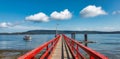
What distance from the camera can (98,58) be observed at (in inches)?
156

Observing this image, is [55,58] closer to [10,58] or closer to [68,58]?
[68,58]

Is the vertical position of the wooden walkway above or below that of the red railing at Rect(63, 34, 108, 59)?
below

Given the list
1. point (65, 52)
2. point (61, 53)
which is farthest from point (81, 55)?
point (65, 52)

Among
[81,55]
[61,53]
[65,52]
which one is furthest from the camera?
[65,52]

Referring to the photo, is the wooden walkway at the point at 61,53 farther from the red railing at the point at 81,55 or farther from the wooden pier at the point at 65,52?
the red railing at the point at 81,55

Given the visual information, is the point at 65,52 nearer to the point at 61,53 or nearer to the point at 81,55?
the point at 61,53

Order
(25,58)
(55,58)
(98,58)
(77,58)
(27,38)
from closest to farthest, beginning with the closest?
1. (25,58)
2. (98,58)
3. (77,58)
4. (55,58)
5. (27,38)

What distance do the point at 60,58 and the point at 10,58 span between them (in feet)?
89.2

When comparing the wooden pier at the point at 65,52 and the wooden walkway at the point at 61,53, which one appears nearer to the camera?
the wooden pier at the point at 65,52

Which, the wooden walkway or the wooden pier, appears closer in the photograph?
the wooden pier

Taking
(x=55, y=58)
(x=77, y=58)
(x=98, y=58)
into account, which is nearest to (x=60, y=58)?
(x=55, y=58)

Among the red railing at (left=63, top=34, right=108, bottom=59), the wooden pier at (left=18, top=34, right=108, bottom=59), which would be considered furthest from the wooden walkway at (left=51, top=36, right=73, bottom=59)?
the red railing at (left=63, top=34, right=108, bottom=59)

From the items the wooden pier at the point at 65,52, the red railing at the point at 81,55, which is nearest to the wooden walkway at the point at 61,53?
the wooden pier at the point at 65,52

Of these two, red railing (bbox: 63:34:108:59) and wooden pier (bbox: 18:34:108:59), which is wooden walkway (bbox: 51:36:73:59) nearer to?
wooden pier (bbox: 18:34:108:59)
